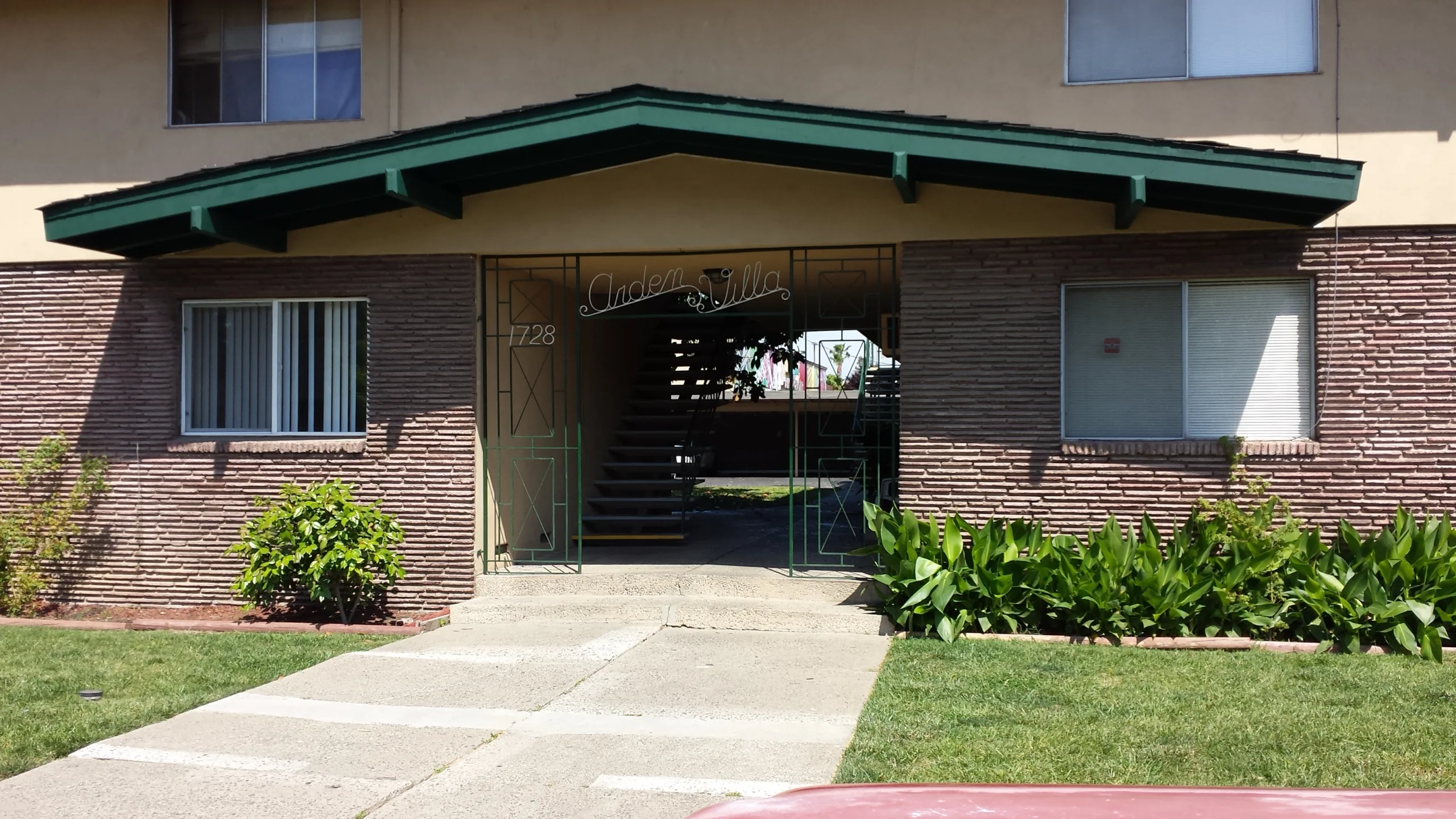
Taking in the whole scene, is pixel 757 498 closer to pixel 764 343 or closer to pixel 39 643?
pixel 764 343

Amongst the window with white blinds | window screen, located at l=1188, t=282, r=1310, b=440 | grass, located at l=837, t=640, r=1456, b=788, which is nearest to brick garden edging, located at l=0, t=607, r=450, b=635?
the window with white blinds

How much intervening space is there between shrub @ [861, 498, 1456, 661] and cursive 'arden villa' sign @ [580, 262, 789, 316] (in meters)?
2.60

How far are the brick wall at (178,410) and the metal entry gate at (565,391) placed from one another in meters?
0.41

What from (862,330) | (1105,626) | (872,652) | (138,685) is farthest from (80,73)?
(1105,626)

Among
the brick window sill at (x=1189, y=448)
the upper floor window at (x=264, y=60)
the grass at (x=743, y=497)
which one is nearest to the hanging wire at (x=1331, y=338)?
the brick window sill at (x=1189, y=448)

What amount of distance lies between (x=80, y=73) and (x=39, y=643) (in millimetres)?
5381

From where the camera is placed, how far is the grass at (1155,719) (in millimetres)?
5492

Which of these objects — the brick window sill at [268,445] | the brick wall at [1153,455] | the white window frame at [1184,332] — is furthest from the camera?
the brick window sill at [268,445]

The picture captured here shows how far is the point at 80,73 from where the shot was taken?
11172 mm

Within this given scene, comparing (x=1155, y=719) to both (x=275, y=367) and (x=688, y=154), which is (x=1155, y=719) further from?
(x=275, y=367)

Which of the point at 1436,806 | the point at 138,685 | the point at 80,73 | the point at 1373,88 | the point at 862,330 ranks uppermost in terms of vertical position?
the point at 80,73

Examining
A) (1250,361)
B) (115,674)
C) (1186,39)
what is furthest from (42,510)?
(1186,39)

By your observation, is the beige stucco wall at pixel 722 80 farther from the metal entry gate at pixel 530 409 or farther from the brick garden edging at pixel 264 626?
the brick garden edging at pixel 264 626

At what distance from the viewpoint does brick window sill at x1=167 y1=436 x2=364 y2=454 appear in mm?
10344
